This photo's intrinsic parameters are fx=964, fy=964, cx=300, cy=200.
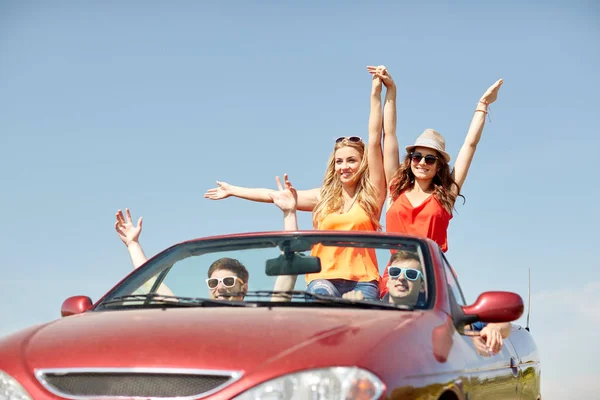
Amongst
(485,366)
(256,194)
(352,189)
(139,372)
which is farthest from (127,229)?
(139,372)

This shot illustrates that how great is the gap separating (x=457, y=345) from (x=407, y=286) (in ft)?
2.16

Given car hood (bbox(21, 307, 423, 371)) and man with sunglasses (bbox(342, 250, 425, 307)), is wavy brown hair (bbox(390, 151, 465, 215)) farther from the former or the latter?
car hood (bbox(21, 307, 423, 371))

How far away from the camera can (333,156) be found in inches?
323

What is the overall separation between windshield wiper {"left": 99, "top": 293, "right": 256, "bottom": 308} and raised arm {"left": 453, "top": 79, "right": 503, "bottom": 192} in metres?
3.82

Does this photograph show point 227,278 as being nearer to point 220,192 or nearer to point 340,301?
point 340,301

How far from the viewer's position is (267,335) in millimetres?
3727

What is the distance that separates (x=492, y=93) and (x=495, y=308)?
450 centimetres

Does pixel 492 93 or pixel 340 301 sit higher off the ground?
pixel 492 93

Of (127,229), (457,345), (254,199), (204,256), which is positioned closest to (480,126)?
(254,199)

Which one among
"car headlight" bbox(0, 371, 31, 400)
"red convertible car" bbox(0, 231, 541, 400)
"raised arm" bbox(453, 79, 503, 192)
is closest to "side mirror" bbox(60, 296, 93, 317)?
"red convertible car" bbox(0, 231, 541, 400)

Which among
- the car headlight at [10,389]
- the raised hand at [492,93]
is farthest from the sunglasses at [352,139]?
the car headlight at [10,389]

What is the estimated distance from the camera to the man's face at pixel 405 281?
495 centimetres

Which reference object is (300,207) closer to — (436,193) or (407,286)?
(436,193)

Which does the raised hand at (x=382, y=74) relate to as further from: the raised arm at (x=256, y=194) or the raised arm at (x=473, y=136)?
the raised arm at (x=256, y=194)
